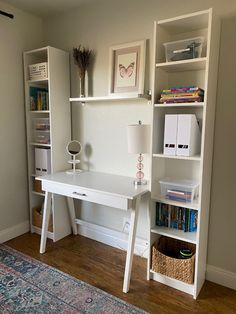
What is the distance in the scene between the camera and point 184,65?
187 cm

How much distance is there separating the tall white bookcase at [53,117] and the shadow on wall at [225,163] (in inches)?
60.9

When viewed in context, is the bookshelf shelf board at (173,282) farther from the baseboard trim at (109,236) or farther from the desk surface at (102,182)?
the desk surface at (102,182)

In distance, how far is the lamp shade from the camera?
210 centimetres

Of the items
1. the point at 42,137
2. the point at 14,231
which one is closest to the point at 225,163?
the point at 42,137

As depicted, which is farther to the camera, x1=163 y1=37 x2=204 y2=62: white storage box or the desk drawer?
the desk drawer

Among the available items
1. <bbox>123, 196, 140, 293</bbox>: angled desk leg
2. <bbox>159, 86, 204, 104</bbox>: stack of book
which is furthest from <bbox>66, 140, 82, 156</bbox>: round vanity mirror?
<bbox>159, 86, 204, 104</bbox>: stack of book

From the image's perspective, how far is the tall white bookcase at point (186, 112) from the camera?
177cm

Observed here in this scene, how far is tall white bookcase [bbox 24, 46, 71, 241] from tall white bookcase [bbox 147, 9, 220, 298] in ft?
3.72

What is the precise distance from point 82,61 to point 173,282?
216cm

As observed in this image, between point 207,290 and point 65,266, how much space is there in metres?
1.23

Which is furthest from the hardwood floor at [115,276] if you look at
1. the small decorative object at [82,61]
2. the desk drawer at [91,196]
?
the small decorative object at [82,61]

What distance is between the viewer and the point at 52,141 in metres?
2.63

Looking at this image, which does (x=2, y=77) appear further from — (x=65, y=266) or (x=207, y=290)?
(x=207, y=290)

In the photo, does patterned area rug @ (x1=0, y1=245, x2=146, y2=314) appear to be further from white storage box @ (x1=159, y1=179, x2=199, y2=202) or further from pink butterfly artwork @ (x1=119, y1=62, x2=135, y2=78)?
pink butterfly artwork @ (x1=119, y1=62, x2=135, y2=78)
